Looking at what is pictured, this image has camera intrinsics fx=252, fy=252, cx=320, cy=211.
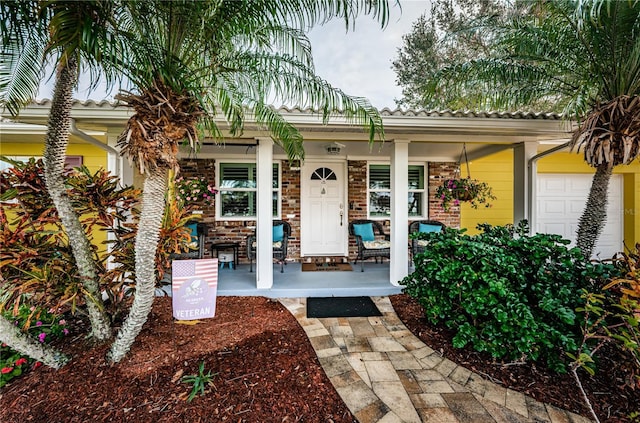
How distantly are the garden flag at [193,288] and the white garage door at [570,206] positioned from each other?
6903 mm

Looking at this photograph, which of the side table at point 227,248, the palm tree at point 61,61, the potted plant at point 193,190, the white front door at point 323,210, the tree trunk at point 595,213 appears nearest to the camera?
the palm tree at point 61,61

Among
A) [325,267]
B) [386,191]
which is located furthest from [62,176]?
[386,191]

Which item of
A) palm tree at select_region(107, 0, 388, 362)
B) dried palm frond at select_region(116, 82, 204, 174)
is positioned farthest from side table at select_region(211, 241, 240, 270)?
dried palm frond at select_region(116, 82, 204, 174)

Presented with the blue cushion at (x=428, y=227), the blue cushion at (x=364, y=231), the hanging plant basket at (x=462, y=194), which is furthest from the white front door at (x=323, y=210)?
the hanging plant basket at (x=462, y=194)

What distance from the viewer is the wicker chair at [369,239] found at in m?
4.94

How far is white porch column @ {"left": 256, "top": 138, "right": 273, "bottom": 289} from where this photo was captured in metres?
3.88

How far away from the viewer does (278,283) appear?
164 inches

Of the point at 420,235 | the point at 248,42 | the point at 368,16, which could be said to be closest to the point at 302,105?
Result: the point at 248,42

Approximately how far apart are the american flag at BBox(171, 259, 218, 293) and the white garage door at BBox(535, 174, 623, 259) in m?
6.87

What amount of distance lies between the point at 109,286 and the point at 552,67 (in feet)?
18.5

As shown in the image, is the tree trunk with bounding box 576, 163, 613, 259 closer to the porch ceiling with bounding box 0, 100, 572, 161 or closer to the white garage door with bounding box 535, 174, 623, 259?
the porch ceiling with bounding box 0, 100, 572, 161

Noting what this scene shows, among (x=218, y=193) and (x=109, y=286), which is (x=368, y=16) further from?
(x=218, y=193)

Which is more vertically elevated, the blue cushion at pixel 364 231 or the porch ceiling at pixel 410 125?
the porch ceiling at pixel 410 125

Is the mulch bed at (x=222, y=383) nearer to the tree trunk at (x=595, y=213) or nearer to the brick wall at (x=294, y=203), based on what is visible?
the tree trunk at (x=595, y=213)
